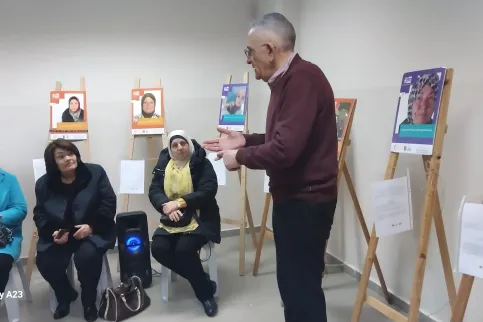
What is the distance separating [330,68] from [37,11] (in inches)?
91.2

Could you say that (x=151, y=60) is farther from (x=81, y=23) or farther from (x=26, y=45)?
(x=26, y=45)

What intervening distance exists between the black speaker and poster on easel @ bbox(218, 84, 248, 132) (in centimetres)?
96

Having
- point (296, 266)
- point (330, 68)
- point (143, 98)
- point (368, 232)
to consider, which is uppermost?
point (330, 68)

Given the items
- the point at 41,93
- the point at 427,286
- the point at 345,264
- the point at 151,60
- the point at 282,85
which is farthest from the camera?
the point at 151,60

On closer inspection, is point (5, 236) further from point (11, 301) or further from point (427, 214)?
point (427, 214)

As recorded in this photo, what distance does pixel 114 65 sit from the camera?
3.62m

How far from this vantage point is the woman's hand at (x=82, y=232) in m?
2.62

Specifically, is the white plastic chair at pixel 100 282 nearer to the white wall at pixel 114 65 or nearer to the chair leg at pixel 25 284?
the chair leg at pixel 25 284

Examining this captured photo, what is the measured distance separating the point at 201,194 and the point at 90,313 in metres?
0.98

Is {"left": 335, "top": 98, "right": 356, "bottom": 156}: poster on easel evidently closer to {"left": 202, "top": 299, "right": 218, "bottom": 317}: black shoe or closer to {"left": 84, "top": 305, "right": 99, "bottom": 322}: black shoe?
{"left": 202, "top": 299, "right": 218, "bottom": 317}: black shoe

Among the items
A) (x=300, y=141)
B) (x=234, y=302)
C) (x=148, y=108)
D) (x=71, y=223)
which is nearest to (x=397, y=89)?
(x=300, y=141)

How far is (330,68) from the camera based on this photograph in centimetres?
322

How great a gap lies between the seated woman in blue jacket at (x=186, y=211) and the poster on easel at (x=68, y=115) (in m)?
0.70

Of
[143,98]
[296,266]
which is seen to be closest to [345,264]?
[296,266]
